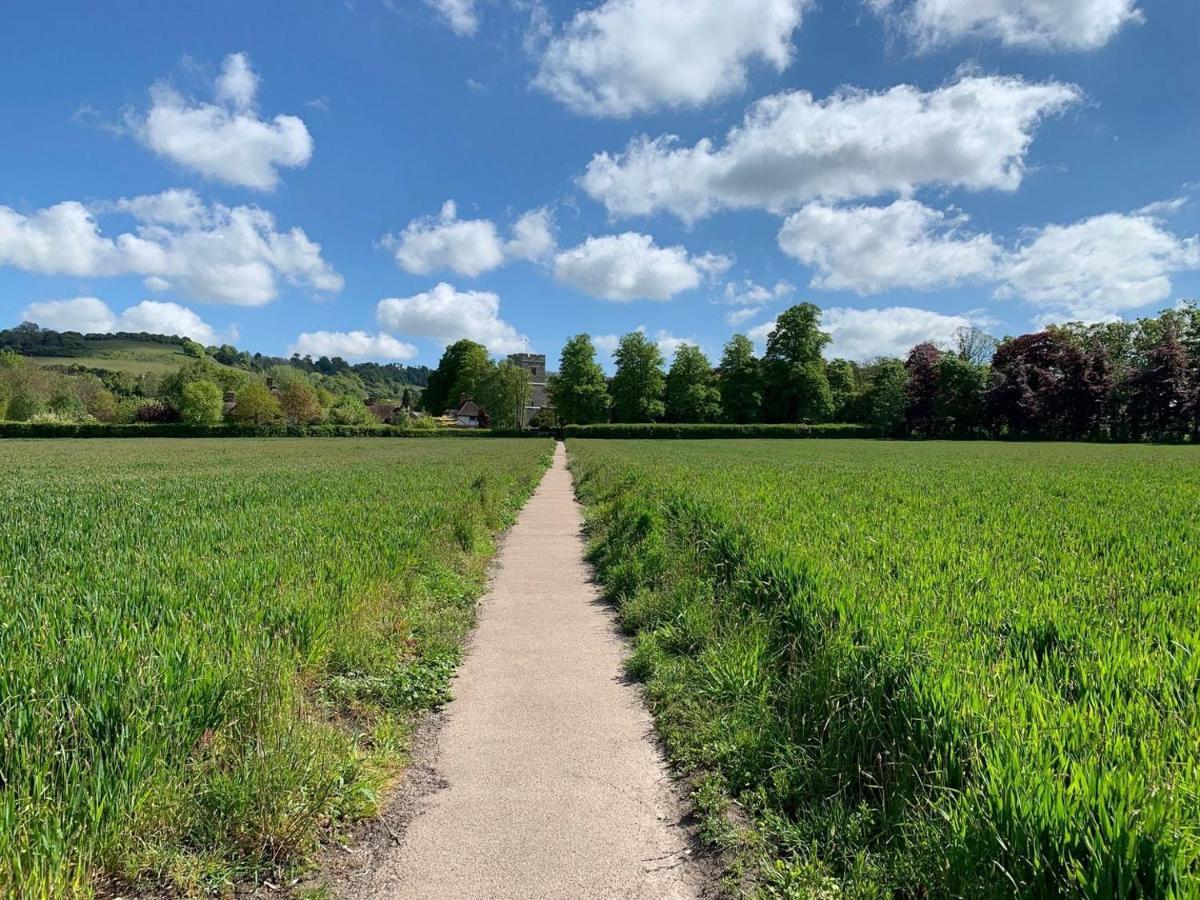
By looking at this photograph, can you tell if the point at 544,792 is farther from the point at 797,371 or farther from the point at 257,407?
the point at 257,407

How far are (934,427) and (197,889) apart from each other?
262 ft

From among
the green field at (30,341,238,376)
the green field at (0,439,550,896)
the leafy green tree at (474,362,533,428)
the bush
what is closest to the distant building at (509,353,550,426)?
the leafy green tree at (474,362,533,428)

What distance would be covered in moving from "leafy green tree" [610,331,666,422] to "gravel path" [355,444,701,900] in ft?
245

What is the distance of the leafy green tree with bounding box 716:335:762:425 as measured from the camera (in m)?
77.0

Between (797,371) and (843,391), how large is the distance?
9.28m

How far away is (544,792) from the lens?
11.3 feet

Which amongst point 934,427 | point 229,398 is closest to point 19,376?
point 229,398

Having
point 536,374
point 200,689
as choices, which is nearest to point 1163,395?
point 200,689

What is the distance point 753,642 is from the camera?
469cm

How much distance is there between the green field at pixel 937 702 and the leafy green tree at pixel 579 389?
242 ft

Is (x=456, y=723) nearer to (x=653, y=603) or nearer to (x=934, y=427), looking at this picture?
(x=653, y=603)

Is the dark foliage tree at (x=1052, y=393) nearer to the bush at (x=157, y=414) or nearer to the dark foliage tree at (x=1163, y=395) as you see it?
the dark foliage tree at (x=1163, y=395)

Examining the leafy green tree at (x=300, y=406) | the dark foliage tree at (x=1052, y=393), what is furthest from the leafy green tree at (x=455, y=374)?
the dark foliage tree at (x=1052, y=393)

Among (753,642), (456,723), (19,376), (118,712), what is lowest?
(456,723)
